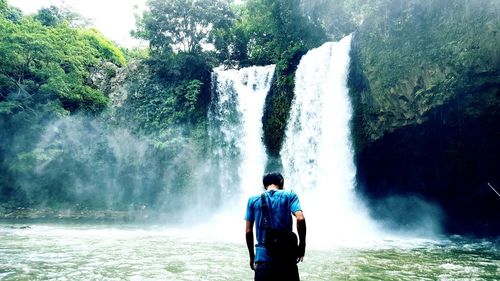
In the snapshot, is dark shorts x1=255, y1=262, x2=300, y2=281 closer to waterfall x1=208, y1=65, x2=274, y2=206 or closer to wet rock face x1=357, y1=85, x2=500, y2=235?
wet rock face x1=357, y1=85, x2=500, y2=235

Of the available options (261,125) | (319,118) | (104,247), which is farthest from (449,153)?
(104,247)

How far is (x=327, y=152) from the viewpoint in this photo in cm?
1633

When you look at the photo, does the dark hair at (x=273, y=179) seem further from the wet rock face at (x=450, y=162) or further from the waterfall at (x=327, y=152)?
the waterfall at (x=327, y=152)

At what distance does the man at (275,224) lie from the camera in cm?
357

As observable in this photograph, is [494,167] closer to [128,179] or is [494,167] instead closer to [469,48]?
[469,48]

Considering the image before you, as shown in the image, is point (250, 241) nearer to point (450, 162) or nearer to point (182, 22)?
point (450, 162)

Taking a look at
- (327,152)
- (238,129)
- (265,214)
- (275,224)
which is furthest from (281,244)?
(238,129)

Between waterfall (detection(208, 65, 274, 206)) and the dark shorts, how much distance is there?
617 inches

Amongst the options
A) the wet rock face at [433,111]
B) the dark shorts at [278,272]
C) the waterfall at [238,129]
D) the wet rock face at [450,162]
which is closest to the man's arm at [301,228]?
the dark shorts at [278,272]

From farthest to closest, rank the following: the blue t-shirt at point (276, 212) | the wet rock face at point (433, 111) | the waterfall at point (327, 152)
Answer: the waterfall at point (327, 152) < the wet rock face at point (433, 111) < the blue t-shirt at point (276, 212)

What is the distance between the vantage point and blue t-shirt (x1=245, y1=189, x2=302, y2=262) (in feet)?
12.1

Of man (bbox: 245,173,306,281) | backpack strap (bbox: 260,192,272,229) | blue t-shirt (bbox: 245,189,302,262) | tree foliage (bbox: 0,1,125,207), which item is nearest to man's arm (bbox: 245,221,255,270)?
man (bbox: 245,173,306,281)

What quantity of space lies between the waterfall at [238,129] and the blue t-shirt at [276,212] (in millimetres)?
15522

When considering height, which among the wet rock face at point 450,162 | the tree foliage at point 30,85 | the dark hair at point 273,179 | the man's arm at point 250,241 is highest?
the tree foliage at point 30,85
